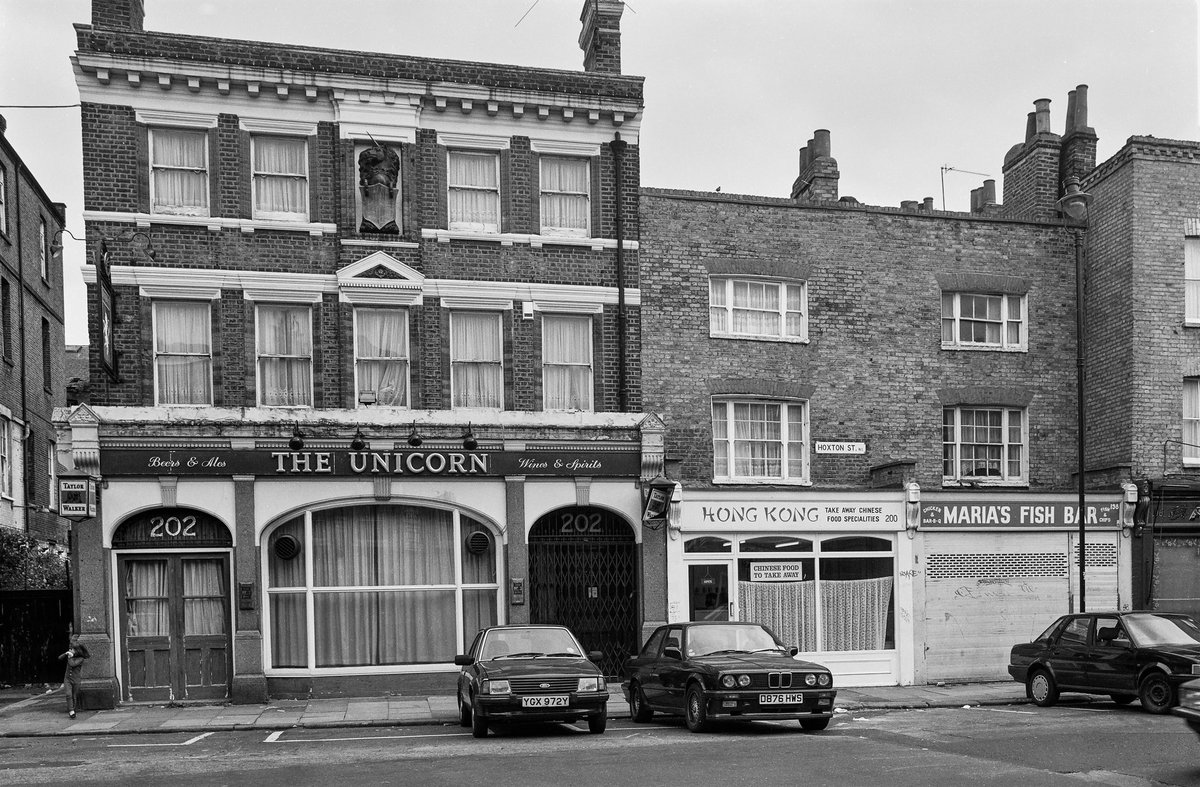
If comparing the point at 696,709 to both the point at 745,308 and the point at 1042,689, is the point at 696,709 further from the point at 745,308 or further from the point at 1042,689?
the point at 745,308

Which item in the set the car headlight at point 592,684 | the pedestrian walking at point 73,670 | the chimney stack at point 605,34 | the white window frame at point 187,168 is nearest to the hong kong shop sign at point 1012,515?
the car headlight at point 592,684

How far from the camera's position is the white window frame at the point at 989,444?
23234 millimetres

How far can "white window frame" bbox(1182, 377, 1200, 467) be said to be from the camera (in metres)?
23.2

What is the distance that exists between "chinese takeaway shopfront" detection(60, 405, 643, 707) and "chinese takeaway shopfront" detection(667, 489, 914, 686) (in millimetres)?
1148

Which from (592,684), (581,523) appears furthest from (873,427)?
(592,684)

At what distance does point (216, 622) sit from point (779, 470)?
10.6 m

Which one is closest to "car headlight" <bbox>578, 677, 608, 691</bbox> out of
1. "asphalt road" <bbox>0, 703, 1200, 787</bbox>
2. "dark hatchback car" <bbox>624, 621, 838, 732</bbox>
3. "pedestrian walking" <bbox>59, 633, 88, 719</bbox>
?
"asphalt road" <bbox>0, 703, 1200, 787</bbox>

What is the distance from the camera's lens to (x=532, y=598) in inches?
822

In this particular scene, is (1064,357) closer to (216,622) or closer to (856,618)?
(856,618)

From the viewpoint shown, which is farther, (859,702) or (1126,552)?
(1126,552)

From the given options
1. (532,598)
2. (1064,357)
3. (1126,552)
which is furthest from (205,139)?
(1126,552)

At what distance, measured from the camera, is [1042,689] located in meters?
18.2

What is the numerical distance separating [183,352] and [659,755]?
11.5 meters

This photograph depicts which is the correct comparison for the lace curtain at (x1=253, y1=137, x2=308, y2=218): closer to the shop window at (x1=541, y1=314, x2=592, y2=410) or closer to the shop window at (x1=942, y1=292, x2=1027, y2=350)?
the shop window at (x1=541, y1=314, x2=592, y2=410)
